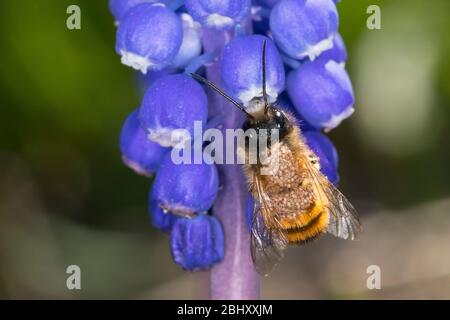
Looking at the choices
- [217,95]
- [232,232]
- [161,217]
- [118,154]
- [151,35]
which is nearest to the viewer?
[151,35]

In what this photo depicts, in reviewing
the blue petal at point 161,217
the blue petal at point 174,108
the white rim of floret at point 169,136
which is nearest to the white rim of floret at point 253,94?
the blue petal at point 174,108

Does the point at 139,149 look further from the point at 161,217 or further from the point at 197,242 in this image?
the point at 197,242

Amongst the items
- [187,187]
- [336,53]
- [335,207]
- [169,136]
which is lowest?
[335,207]

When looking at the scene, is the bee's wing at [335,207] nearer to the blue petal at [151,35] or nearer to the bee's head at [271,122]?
the bee's head at [271,122]

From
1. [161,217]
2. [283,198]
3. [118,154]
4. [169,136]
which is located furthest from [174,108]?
[118,154]

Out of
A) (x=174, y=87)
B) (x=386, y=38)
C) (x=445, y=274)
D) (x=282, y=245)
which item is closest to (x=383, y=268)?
(x=445, y=274)

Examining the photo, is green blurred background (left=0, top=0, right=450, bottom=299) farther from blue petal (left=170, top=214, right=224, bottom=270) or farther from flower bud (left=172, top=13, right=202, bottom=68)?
flower bud (left=172, top=13, right=202, bottom=68)

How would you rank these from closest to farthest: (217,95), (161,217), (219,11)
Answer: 1. (219,11)
2. (217,95)
3. (161,217)
